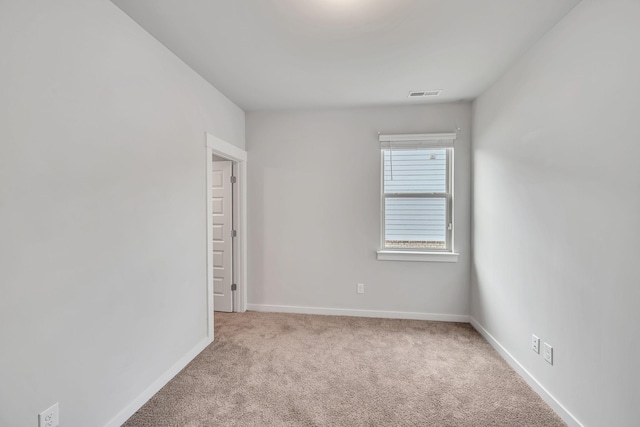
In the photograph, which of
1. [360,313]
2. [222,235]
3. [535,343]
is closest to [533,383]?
[535,343]

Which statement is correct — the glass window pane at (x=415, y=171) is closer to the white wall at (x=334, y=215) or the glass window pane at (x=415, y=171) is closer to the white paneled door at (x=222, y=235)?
the white wall at (x=334, y=215)

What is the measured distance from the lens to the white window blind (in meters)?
3.42

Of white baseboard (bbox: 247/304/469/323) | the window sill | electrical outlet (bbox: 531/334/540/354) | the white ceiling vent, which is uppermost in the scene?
the white ceiling vent

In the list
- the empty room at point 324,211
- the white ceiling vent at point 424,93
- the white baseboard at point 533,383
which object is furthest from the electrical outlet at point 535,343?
the white ceiling vent at point 424,93

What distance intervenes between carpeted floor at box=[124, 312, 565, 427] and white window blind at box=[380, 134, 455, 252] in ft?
3.28

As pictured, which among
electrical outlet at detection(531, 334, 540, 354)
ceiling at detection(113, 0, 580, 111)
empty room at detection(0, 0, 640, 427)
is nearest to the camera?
empty room at detection(0, 0, 640, 427)

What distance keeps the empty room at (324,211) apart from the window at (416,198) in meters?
0.02

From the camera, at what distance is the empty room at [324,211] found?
1390 mm

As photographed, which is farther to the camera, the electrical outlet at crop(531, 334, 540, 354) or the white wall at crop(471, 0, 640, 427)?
the electrical outlet at crop(531, 334, 540, 354)

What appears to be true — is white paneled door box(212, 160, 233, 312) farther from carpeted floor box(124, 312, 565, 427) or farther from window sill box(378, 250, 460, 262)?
window sill box(378, 250, 460, 262)

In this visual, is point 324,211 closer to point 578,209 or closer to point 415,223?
point 415,223

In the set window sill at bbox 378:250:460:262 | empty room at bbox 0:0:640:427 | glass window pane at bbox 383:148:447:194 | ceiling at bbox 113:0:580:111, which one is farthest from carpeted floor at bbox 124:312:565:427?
ceiling at bbox 113:0:580:111

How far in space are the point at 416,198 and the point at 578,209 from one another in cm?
182

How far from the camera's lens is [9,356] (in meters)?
1.21
